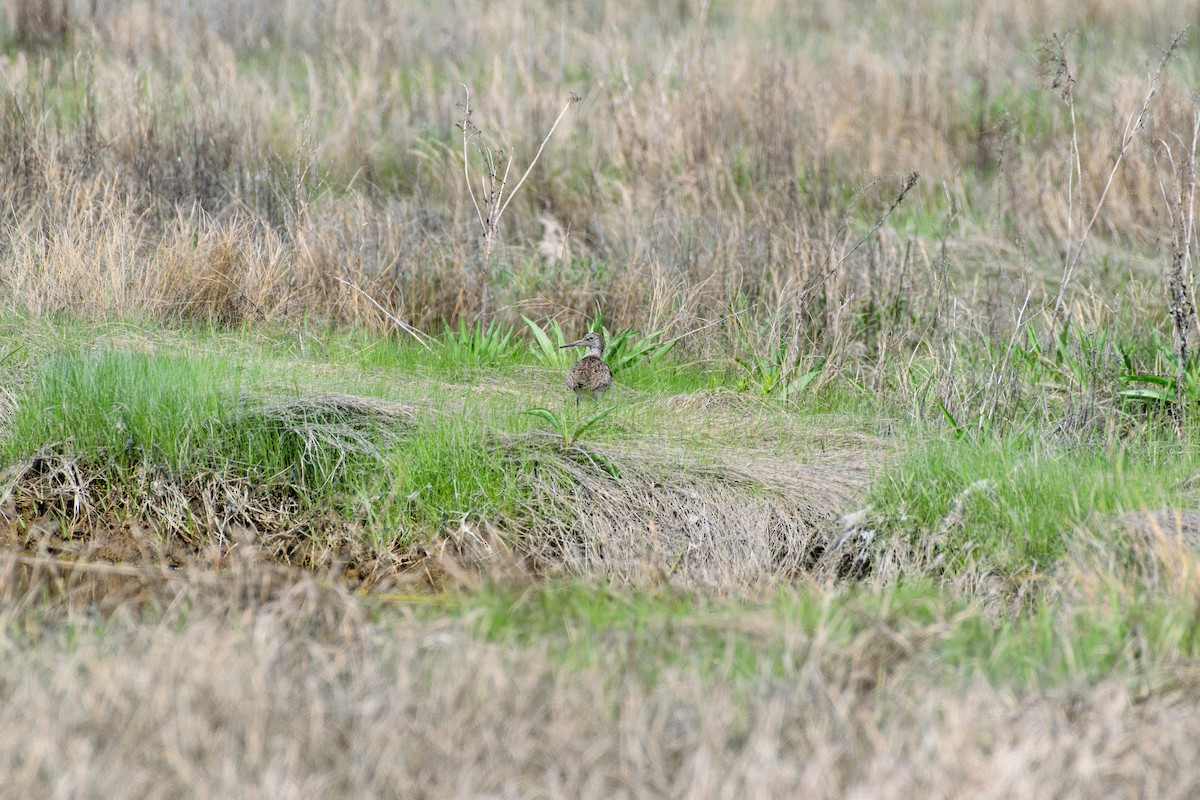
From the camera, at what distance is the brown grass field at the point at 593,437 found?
2947 mm

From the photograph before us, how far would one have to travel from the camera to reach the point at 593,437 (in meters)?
5.11

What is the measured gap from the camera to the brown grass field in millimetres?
2947

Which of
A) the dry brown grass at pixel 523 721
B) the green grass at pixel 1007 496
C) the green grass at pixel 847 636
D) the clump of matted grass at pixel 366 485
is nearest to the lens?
the dry brown grass at pixel 523 721

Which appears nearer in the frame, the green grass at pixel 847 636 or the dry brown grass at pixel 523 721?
the dry brown grass at pixel 523 721

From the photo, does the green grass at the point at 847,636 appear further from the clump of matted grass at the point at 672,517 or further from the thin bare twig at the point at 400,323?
the thin bare twig at the point at 400,323

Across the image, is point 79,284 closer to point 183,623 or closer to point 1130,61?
point 183,623

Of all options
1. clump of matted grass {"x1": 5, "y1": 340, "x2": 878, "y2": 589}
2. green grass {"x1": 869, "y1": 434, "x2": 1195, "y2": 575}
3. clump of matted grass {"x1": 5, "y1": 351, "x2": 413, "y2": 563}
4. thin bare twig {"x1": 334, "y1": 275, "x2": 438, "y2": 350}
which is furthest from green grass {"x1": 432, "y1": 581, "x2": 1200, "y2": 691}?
thin bare twig {"x1": 334, "y1": 275, "x2": 438, "y2": 350}

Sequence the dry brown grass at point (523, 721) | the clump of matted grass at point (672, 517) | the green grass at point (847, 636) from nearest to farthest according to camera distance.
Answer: the dry brown grass at point (523, 721), the green grass at point (847, 636), the clump of matted grass at point (672, 517)

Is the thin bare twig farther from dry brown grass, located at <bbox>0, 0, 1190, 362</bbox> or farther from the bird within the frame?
the bird

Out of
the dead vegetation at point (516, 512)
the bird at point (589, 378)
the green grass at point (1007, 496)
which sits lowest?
the dead vegetation at point (516, 512)

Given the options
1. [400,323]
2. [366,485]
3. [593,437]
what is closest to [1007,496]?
[593,437]

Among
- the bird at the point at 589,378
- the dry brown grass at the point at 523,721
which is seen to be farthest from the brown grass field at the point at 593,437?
the bird at the point at 589,378

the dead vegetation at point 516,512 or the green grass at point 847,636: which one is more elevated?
the green grass at point 847,636

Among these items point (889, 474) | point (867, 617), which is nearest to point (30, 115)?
point (889, 474)
